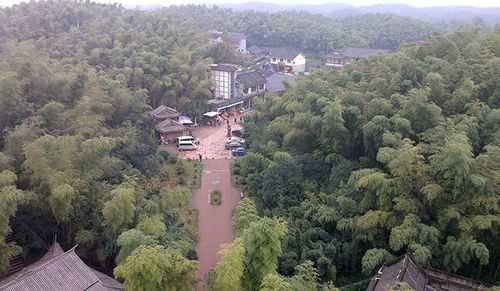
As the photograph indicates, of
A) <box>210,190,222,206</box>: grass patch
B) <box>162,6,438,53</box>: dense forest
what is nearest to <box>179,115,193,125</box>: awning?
<box>210,190,222,206</box>: grass patch

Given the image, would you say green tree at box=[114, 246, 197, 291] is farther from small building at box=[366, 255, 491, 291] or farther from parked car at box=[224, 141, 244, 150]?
parked car at box=[224, 141, 244, 150]

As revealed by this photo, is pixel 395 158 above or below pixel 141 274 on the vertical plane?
above

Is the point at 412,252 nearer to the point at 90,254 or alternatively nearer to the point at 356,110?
the point at 356,110

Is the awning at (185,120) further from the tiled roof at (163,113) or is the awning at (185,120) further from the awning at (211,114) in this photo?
the awning at (211,114)

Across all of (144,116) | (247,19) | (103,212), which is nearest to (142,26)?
(144,116)

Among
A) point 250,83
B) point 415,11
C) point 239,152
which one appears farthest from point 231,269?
point 415,11

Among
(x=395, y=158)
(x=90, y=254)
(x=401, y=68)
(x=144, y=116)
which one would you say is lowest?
(x=90, y=254)

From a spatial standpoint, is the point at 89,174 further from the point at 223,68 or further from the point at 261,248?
the point at 223,68

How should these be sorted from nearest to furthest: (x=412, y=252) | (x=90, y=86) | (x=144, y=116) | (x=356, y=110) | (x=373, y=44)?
1. (x=412, y=252)
2. (x=356, y=110)
3. (x=90, y=86)
4. (x=144, y=116)
5. (x=373, y=44)
